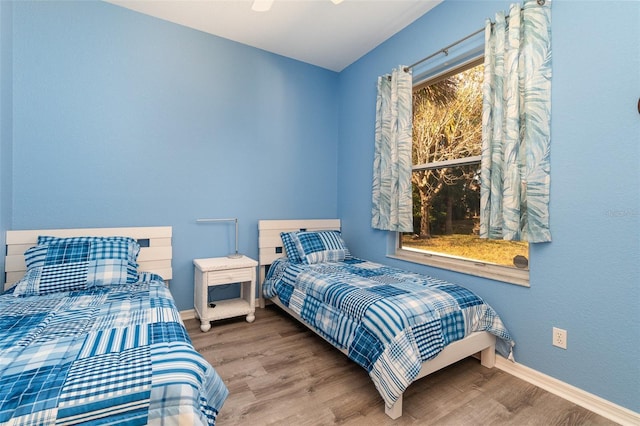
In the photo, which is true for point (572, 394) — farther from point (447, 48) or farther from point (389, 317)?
point (447, 48)

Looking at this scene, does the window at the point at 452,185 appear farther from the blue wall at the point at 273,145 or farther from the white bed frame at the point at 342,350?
the white bed frame at the point at 342,350

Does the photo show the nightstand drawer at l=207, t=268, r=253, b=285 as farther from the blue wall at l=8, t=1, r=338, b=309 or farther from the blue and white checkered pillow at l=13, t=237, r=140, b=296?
the blue and white checkered pillow at l=13, t=237, r=140, b=296

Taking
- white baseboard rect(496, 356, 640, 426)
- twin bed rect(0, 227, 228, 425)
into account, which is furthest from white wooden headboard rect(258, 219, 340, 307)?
white baseboard rect(496, 356, 640, 426)

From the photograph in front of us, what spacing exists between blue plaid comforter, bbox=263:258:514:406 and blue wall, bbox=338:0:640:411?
310 millimetres

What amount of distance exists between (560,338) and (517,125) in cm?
137

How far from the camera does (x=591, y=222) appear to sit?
1667mm

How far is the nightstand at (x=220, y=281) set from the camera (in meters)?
2.62

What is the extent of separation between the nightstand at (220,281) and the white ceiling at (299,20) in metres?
2.30

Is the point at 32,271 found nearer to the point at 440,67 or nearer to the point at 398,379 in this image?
the point at 398,379

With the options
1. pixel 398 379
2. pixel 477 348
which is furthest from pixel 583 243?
pixel 398 379

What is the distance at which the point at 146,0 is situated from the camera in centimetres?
250

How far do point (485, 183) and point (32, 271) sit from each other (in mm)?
3183

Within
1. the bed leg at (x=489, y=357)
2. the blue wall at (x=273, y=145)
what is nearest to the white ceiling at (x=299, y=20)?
the blue wall at (x=273, y=145)

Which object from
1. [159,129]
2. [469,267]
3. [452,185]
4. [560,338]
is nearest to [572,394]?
[560,338]
